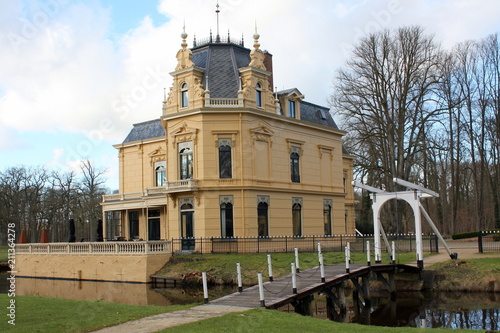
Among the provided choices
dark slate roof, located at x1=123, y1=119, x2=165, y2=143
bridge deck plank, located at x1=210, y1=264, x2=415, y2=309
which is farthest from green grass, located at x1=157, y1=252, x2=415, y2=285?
dark slate roof, located at x1=123, y1=119, x2=165, y2=143

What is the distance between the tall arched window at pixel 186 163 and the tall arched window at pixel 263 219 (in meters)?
4.77

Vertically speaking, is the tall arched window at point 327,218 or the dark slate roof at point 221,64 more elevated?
→ the dark slate roof at point 221,64

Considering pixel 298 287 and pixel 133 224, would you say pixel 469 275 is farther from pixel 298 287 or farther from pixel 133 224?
pixel 133 224

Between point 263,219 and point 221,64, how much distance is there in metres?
10.5

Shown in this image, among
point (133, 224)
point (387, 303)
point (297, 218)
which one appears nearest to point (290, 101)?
point (297, 218)

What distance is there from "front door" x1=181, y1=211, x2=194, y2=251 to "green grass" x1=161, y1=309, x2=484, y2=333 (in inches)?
710

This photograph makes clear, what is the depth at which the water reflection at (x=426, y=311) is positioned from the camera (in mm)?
16078

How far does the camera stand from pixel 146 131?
1693 inches

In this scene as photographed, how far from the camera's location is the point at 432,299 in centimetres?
2011

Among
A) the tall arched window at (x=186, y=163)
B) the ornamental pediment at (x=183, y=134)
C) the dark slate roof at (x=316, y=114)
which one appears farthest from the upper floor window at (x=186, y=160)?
the dark slate roof at (x=316, y=114)

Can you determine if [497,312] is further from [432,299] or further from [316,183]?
[316,183]

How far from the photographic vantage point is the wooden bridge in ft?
51.7

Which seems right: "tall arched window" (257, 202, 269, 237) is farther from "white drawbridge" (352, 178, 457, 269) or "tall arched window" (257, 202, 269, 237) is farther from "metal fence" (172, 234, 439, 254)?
"white drawbridge" (352, 178, 457, 269)

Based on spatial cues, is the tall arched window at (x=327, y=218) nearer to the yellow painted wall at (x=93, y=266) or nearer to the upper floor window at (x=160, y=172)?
the upper floor window at (x=160, y=172)
